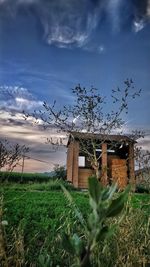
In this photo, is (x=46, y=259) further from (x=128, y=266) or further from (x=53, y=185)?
(x=53, y=185)

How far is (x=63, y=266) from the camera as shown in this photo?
2.36 metres

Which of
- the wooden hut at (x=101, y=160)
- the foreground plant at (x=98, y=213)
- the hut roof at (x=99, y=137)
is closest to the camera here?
the foreground plant at (x=98, y=213)

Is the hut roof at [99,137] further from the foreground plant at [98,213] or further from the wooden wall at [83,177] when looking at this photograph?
the foreground plant at [98,213]

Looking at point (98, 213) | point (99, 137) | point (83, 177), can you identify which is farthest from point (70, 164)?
point (98, 213)

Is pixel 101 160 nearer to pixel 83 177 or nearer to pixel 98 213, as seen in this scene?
pixel 83 177

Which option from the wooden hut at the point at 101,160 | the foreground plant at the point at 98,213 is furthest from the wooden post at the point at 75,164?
the foreground plant at the point at 98,213

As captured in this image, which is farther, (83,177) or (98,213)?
(83,177)

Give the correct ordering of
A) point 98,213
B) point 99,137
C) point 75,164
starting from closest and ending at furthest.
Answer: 1. point 98,213
2. point 99,137
3. point 75,164

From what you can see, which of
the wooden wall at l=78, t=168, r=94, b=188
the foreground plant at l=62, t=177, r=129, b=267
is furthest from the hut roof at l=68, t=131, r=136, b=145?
the foreground plant at l=62, t=177, r=129, b=267

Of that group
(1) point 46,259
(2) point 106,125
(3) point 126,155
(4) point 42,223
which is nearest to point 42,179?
(3) point 126,155

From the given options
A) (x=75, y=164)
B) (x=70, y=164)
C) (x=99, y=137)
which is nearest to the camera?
(x=99, y=137)

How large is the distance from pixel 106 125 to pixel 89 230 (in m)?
15.1

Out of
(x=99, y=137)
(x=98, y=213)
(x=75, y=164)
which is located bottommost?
(x=98, y=213)

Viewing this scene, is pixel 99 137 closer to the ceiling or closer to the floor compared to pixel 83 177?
closer to the ceiling
